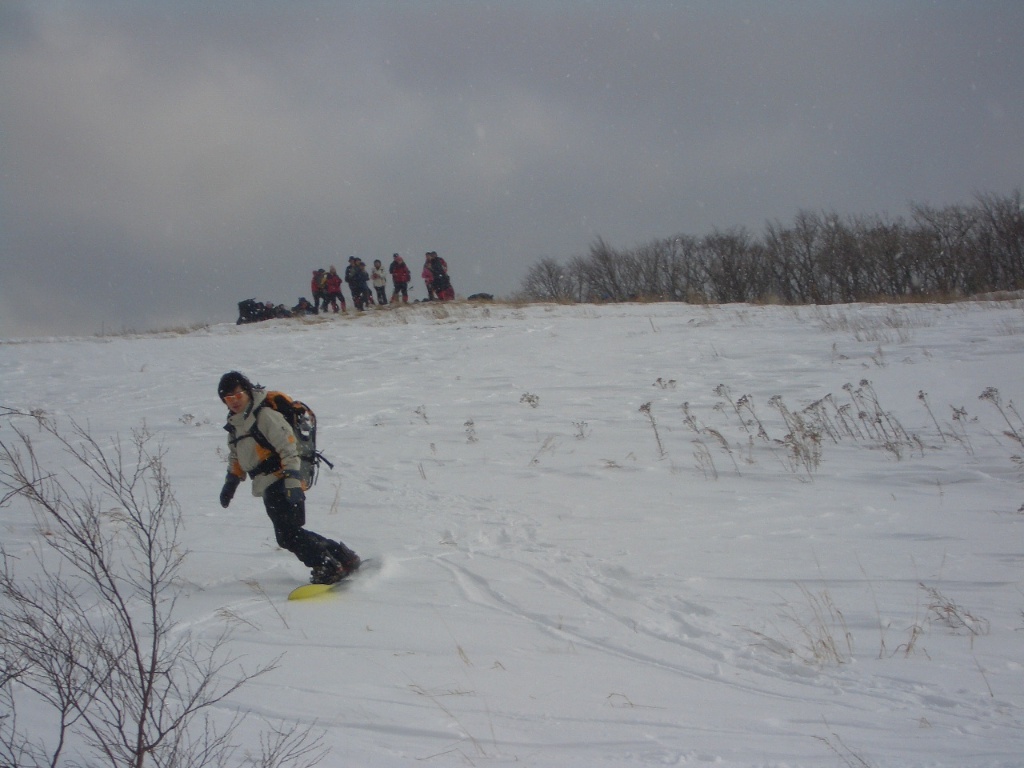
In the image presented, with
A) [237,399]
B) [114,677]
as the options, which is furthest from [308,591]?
[114,677]

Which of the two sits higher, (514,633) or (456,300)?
(456,300)

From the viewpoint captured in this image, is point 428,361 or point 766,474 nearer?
point 766,474

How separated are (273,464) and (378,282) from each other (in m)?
19.8

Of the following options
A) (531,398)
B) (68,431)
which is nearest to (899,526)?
(531,398)

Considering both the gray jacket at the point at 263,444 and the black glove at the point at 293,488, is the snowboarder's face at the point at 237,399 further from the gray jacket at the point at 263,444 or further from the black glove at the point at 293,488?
the black glove at the point at 293,488

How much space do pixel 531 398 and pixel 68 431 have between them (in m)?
6.58

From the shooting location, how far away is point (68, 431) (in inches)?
384

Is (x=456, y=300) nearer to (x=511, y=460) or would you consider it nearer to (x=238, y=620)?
(x=511, y=460)

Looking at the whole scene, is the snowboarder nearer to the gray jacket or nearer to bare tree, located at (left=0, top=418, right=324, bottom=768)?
the gray jacket

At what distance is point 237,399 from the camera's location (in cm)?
448

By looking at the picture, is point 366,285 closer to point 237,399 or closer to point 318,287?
point 318,287

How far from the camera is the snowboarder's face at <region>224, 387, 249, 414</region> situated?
175 inches

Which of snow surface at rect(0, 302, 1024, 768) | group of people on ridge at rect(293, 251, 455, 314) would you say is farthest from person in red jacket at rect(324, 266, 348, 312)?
snow surface at rect(0, 302, 1024, 768)

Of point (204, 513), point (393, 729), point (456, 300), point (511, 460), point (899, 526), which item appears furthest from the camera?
point (456, 300)
